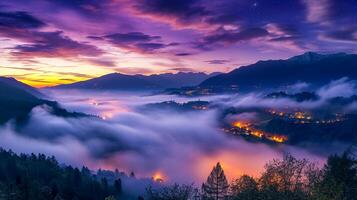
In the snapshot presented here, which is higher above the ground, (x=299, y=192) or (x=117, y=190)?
(x=299, y=192)

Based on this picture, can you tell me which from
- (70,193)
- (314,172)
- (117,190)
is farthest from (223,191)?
(117,190)

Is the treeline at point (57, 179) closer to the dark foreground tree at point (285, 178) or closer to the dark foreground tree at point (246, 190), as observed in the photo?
the dark foreground tree at point (246, 190)

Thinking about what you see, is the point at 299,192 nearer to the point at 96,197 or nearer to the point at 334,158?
the point at 334,158

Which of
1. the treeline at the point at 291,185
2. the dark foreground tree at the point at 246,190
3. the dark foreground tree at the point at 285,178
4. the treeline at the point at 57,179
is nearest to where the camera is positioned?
the treeline at the point at 291,185

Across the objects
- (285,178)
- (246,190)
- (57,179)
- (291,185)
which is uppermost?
(285,178)

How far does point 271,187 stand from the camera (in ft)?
159

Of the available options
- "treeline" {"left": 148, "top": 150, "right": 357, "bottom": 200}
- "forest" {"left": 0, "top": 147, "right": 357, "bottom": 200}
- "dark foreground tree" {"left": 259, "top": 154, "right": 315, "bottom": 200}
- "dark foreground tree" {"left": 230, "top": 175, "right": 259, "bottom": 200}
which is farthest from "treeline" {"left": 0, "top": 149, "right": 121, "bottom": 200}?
"dark foreground tree" {"left": 259, "top": 154, "right": 315, "bottom": 200}

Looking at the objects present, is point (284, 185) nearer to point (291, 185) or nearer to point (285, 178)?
point (291, 185)

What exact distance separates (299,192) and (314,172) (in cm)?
1073

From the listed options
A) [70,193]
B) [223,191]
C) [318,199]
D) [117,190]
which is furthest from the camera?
[117,190]

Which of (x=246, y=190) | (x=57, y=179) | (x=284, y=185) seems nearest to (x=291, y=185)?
(x=284, y=185)

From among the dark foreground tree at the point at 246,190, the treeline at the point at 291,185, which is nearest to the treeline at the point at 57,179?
the dark foreground tree at the point at 246,190

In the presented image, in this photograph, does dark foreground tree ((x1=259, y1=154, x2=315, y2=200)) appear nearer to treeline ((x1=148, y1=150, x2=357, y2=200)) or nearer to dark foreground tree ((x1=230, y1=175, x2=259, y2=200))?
treeline ((x1=148, y1=150, x2=357, y2=200))

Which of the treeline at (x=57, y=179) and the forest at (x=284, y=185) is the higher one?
the forest at (x=284, y=185)
